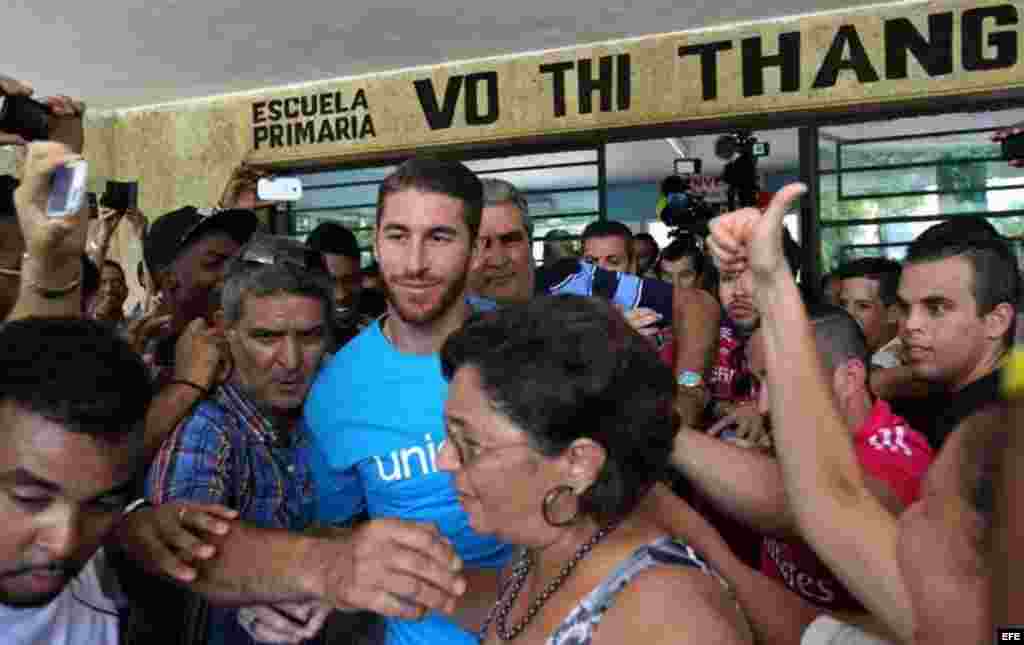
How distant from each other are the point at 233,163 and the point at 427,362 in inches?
266

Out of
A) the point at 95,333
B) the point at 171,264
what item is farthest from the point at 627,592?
the point at 171,264

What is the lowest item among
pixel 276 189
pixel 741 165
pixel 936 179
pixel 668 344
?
pixel 668 344

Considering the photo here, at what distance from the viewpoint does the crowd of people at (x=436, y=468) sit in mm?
1316

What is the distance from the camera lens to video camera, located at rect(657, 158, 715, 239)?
6.73 m

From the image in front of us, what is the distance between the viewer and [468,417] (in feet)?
4.73

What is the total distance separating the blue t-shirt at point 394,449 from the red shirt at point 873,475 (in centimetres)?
58

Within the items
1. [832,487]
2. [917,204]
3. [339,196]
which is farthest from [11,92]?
[339,196]

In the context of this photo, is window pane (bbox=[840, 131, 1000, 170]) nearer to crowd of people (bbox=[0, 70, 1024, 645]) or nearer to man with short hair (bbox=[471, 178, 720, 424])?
man with short hair (bbox=[471, 178, 720, 424])

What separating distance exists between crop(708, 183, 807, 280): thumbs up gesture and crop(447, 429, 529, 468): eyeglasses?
0.41m

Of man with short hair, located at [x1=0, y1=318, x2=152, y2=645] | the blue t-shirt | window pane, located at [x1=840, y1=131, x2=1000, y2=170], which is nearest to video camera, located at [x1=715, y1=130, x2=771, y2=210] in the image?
window pane, located at [x1=840, y1=131, x2=1000, y2=170]

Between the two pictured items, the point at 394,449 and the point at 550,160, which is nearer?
the point at 394,449

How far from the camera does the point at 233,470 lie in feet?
6.14

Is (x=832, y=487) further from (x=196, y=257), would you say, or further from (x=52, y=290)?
(x=196, y=257)

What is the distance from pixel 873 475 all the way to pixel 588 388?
A: 789mm
